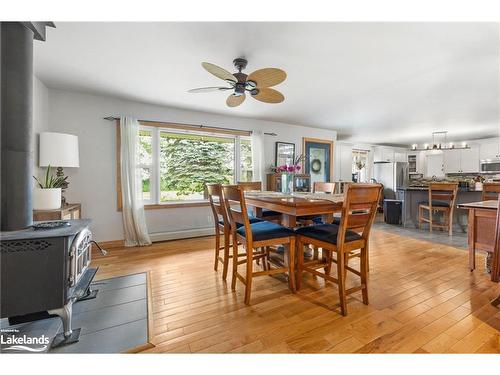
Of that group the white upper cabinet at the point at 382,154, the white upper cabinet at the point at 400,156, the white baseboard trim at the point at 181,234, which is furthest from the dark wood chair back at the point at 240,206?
the white upper cabinet at the point at 400,156

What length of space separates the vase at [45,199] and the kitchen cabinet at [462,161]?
30.6ft

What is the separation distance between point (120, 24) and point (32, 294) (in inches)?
77.4

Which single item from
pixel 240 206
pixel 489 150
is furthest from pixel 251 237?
pixel 489 150

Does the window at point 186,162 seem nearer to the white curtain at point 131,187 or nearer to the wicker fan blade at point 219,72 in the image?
the white curtain at point 131,187

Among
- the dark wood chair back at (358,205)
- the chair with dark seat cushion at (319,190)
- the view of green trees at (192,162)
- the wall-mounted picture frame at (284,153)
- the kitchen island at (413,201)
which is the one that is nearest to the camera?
the dark wood chair back at (358,205)

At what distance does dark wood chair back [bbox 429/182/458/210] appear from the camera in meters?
4.25

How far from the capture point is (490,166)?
251 inches

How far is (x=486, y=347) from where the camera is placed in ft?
4.48

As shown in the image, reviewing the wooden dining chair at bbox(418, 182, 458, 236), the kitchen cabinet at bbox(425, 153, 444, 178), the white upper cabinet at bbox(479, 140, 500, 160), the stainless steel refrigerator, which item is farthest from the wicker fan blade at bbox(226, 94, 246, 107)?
the white upper cabinet at bbox(479, 140, 500, 160)

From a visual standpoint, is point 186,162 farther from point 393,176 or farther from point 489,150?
point 489,150

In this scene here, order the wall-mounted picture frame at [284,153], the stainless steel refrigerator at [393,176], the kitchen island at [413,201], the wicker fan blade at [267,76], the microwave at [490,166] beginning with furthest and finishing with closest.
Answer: the stainless steel refrigerator at [393,176] < the microwave at [490,166] < the wall-mounted picture frame at [284,153] < the kitchen island at [413,201] < the wicker fan blade at [267,76]

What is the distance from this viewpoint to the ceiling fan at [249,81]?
1.94 meters
